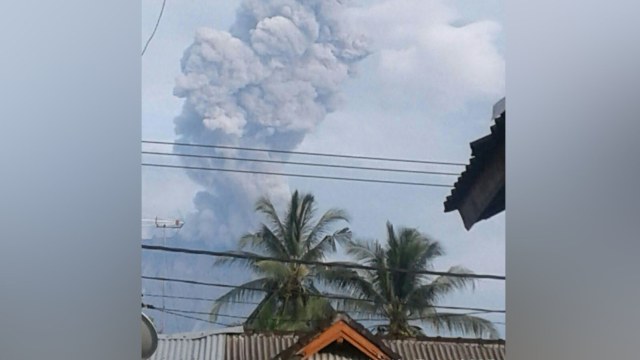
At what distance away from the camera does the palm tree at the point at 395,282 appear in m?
2.48

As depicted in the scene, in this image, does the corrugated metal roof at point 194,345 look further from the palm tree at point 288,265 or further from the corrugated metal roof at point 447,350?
the corrugated metal roof at point 447,350

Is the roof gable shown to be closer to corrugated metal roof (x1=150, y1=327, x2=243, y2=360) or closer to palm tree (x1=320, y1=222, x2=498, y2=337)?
palm tree (x1=320, y1=222, x2=498, y2=337)

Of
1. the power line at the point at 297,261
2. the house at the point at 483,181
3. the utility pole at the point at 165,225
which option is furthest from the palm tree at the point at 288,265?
the house at the point at 483,181

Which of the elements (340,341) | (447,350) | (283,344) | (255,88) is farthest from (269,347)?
(255,88)

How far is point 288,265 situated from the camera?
2.48 m

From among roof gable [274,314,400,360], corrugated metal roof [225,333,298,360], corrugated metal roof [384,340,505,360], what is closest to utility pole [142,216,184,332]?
corrugated metal roof [225,333,298,360]

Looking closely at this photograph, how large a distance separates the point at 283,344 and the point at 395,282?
1.25ft

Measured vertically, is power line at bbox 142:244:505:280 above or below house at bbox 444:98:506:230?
below

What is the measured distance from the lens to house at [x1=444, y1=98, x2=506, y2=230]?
2494 millimetres

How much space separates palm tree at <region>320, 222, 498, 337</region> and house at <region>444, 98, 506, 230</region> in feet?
0.45

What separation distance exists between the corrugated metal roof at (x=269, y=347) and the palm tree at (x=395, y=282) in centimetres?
5
